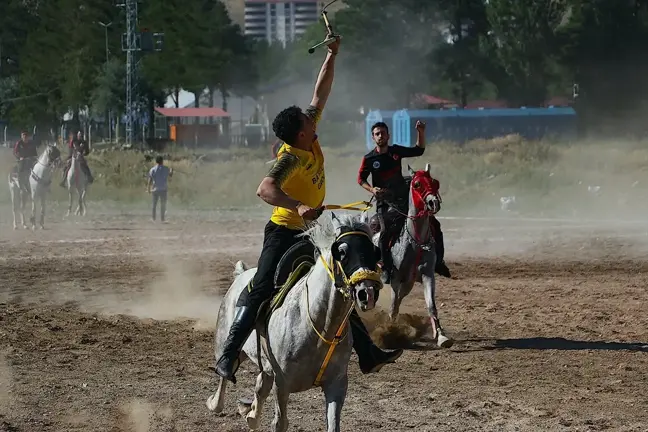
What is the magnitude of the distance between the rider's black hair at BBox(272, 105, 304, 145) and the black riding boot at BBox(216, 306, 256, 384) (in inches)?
49.8

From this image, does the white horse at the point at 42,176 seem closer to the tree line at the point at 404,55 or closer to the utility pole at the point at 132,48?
the utility pole at the point at 132,48

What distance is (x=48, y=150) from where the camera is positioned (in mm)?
31234

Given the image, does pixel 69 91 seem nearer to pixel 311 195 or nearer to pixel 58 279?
pixel 58 279

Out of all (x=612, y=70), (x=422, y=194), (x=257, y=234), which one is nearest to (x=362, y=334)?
(x=422, y=194)

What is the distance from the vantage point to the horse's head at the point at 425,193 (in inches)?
520

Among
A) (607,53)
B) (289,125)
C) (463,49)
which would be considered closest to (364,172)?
(289,125)

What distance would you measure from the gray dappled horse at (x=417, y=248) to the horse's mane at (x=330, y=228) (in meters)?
6.03

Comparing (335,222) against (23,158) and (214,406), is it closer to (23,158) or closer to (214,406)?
(214,406)

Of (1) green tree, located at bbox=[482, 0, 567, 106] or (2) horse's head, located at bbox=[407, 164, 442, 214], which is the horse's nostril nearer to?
(2) horse's head, located at bbox=[407, 164, 442, 214]

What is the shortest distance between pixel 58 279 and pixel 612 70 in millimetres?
61833

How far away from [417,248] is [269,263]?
5728 mm

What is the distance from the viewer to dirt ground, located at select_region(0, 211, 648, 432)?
9.66 m

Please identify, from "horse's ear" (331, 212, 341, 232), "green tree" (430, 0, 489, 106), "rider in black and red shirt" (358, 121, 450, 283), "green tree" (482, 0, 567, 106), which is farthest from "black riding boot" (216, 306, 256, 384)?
"green tree" (430, 0, 489, 106)

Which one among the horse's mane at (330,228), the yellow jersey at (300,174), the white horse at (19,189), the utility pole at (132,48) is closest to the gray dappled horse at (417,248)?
the yellow jersey at (300,174)
